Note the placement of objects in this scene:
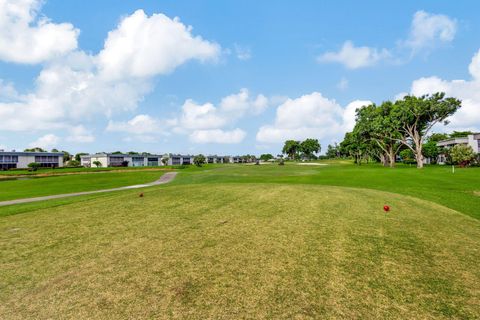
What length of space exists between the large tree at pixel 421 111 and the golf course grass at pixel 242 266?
59.1 meters

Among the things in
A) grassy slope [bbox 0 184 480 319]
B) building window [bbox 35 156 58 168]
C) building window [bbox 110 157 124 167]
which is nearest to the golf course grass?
grassy slope [bbox 0 184 480 319]

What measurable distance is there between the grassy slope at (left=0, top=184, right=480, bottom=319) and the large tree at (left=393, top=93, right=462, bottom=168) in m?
59.5

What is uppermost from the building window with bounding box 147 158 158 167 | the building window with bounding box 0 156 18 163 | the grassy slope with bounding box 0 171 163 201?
the building window with bounding box 0 156 18 163

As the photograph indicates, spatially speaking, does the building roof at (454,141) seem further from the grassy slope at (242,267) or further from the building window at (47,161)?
the building window at (47,161)

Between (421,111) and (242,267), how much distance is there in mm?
69400

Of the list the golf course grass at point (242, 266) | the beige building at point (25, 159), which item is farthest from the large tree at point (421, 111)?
the beige building at point (25, 159)

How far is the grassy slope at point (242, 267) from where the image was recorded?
4.27 meters

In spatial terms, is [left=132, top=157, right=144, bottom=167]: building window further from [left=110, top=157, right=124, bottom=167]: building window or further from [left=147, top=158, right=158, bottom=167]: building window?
[left=110, top=157, right=124, bottom=167]: building window

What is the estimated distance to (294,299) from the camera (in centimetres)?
445

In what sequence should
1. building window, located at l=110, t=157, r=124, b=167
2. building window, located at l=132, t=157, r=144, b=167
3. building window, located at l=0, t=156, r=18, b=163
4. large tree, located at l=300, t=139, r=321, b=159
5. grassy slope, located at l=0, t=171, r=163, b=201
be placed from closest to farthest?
grassy slope, located at l=0, t=171, r=163, b=201 → building window, located at l=0, t=156, r=18, b=163 → building window, located at l=110, t=157, r=124, b=167 → building window, located at l=132, t=157, r=144, b=167 → large tree, located at l=300, t=139, r=321, b=159

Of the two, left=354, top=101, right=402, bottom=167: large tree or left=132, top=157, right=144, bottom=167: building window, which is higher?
left=354, top=101, right=402, bottom=167: large tree

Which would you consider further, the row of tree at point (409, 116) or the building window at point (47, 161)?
the building window at point (47, 161)

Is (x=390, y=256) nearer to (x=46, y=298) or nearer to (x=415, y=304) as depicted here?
(x=415, y=304)

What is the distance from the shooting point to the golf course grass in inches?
168
